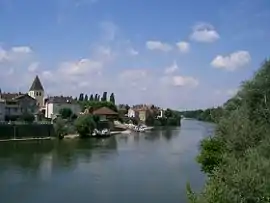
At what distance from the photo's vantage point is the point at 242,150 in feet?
31.2

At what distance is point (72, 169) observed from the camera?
2294 centimetres

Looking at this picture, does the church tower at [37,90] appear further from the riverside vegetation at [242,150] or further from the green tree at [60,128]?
the riverside vegetation at [242,150]

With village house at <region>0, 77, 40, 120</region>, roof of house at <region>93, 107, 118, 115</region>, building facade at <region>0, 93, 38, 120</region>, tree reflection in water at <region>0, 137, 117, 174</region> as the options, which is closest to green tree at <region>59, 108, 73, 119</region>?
village house at <region>0, 77, 40, 120</region>

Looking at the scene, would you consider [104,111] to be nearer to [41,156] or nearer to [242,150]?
[41,156]

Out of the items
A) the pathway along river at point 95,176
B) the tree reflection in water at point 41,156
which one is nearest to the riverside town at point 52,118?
the tree reflection in water at point 41,156

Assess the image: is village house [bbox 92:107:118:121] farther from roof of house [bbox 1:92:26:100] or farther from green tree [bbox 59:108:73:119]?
roof of house [bbox 1:92:26:100]

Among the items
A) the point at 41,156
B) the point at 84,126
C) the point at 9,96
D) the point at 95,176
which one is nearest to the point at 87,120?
the point at 84,126

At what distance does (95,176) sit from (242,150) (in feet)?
39.7

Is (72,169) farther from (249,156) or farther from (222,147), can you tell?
(249,156)

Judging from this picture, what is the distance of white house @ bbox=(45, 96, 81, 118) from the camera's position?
6058cm

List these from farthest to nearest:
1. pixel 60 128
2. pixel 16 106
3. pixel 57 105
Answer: pixel 57 105
pixel 16 106
pixel 60 128

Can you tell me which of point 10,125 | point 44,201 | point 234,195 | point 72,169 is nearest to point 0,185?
point 44,201

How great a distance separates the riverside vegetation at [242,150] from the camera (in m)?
6.13

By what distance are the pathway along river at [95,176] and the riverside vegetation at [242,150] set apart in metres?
4.88
